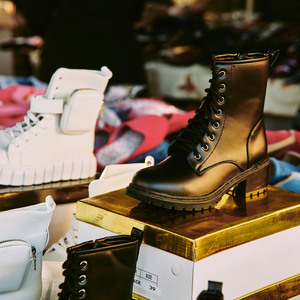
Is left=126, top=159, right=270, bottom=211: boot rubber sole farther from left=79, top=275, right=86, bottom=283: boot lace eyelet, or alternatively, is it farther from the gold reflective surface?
left=79, top=275, right=86, bottom=283: boot lace eyelet

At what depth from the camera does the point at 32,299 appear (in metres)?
0.69

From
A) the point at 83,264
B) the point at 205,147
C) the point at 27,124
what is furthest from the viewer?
the point at 27,124

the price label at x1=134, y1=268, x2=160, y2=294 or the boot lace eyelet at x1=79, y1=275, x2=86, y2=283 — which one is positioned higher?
the price label at x1=134, y1=268, x2=160, y2=294

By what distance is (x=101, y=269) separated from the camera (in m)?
0.61

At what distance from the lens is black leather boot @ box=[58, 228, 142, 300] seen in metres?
0.60

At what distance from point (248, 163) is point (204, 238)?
19 cm

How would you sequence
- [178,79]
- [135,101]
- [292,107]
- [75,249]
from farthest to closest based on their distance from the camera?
[178,79], [292,107], [135,101], [75,249]

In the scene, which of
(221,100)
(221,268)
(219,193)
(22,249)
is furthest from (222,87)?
(22,249)

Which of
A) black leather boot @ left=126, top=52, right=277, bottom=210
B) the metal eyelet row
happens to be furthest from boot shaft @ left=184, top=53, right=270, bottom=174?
the metal eyelet row

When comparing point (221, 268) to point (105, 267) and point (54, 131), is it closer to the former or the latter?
point (105, 267)

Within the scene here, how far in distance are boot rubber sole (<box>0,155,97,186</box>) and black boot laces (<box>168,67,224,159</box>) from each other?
289mm

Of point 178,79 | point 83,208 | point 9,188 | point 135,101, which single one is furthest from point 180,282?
point 178,79

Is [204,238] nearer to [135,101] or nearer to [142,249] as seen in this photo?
[142,249]

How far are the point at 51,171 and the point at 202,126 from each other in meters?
0.36
